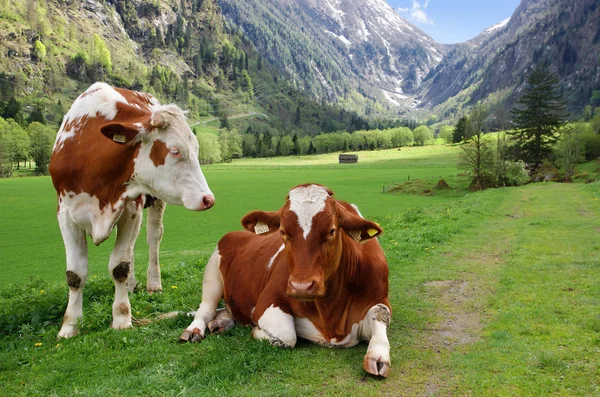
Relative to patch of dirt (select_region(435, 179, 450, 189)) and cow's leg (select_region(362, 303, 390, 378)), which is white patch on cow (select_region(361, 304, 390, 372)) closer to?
cow's leg (select_region(362, 303, 390, 378))

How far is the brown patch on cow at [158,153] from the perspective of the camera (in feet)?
21.9

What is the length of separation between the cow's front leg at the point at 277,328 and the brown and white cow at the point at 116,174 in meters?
1.82

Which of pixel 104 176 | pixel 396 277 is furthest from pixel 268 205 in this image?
pixel 104 176

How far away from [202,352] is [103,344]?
1702mm

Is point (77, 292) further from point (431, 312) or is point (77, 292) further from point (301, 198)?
point (431, 312)

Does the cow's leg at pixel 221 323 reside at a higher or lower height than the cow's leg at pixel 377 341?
lower

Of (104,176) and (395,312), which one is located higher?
(104,176)

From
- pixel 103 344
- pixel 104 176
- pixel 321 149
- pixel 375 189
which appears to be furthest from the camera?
pixel 321 149

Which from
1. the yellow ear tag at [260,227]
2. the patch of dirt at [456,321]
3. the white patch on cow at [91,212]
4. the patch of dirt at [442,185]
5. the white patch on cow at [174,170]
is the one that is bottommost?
the patch of dirt at [442,185]

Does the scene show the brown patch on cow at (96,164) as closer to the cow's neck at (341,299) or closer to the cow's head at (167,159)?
the cow's head at (167,159)

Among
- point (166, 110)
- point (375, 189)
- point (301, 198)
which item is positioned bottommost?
point (375, 189)

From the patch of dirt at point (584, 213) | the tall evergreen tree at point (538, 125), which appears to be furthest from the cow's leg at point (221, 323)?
the tall evergreen tree at point (538, 125)

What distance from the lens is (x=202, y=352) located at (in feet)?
19.2

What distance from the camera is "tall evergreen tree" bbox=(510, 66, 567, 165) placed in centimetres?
7781
